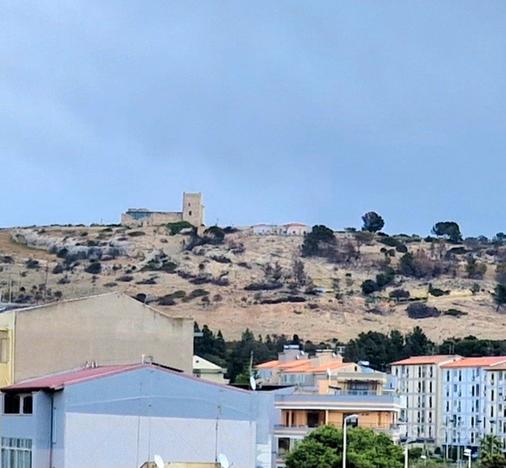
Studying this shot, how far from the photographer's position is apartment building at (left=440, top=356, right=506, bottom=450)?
130750 mm

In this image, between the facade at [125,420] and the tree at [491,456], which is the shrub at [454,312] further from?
the facade at [125,420]

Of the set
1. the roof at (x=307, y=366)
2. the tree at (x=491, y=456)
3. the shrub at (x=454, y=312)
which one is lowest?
the tree at (x=491, y=456)

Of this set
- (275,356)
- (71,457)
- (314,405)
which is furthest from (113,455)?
(275,356)

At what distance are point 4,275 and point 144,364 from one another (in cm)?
14631

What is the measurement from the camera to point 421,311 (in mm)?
192000

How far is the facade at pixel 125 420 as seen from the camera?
53.8 metres

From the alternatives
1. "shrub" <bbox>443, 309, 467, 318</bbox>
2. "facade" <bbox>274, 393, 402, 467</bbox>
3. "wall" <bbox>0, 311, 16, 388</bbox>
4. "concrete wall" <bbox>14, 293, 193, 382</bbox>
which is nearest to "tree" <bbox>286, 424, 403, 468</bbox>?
"facade" <bbox>274, 393, 402, 467</bbox>

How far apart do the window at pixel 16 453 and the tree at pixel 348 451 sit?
1705 cm

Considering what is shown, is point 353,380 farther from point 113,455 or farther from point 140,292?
point 140,292

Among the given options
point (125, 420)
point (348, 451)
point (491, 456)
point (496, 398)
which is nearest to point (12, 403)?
point (125, 420)

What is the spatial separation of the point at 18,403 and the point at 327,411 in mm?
26146

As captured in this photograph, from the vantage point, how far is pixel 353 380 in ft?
306

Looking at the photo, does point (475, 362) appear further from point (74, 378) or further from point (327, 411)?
point (74, 378)

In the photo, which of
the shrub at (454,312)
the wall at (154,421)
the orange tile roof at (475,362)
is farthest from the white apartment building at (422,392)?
the wall at (154,421)
